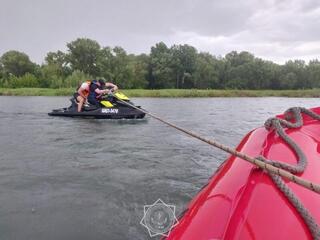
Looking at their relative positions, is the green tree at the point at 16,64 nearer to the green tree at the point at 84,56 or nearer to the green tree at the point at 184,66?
the green tree at the point at 84,56

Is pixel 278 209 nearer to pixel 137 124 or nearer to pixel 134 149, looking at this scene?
pixel 134 149

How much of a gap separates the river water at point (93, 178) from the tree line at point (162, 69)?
4777 centimetres

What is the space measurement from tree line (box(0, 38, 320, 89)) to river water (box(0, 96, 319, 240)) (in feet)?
157

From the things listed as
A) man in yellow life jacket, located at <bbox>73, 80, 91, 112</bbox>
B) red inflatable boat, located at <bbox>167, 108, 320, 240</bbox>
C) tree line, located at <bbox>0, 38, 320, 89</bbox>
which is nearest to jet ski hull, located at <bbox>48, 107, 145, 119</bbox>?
man in yellow life jacket, located at <bbox>73, 80, 91, 112</bbox>

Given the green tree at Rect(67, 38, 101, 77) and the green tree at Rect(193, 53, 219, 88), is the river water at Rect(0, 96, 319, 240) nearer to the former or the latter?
the green tree at Rect(67, 38, 101, 77)

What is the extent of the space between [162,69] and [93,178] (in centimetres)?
6041

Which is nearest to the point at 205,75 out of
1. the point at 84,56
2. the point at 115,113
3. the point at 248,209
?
the point at 84,56

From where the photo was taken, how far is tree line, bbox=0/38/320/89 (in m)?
59.8

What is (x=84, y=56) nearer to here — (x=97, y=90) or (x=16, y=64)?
(x=16, y=64)

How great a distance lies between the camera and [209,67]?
64688mm

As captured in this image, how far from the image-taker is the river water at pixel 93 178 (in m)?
3.88

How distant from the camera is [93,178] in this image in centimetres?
553

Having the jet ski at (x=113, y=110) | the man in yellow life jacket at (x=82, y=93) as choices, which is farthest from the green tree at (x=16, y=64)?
the jet ski at (x=113, y=110)

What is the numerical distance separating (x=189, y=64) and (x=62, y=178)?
6272cm
